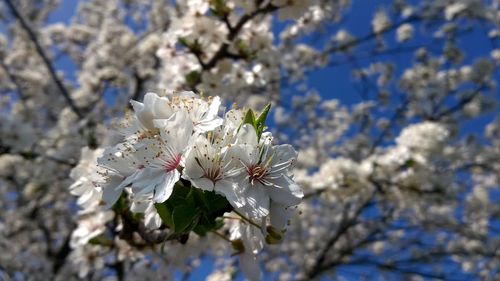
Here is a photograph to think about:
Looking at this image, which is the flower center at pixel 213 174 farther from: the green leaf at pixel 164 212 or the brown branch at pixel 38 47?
the brown branch at pixel 38 47

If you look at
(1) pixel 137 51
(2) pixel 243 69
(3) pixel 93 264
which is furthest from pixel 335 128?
(3) pixel 93 264

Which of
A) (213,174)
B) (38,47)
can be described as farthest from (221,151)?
(38,47)

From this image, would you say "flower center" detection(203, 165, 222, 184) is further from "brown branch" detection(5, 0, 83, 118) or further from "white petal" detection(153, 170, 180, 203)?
"brown branch" detection(5, 0, 83, 118)

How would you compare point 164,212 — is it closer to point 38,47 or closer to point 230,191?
point 230,191

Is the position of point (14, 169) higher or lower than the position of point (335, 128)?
lower

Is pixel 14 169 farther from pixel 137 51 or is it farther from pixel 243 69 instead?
pixel 243 69

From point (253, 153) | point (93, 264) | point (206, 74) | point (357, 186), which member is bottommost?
point (93, 264)

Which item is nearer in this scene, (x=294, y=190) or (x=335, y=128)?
(x=294, y=190)

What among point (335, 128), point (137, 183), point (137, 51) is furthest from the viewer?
point (335, 128)
